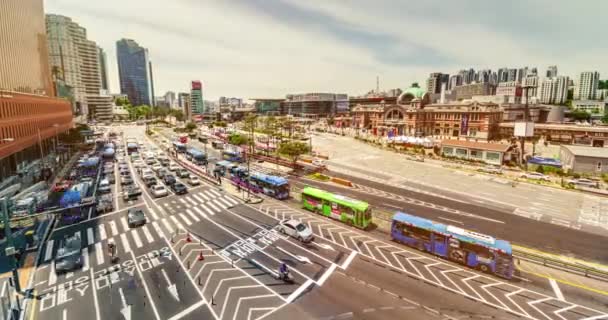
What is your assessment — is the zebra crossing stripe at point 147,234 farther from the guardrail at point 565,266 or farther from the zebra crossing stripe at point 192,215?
the guardrail at point 565,266

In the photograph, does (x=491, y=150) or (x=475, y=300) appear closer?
(x=475, y=300)

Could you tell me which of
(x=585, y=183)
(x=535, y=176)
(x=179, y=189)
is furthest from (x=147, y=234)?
(x=585, y=183)

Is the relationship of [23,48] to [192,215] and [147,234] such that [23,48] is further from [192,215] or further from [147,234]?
[147,234]

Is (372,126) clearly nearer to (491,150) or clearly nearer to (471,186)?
(491,150)

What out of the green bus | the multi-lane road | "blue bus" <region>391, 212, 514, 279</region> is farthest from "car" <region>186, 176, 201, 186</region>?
"blue bus" <region>391, 212, 514, 279</region>

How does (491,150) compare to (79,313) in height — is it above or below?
above

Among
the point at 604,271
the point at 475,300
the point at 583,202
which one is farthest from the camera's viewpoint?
the point at 583,202

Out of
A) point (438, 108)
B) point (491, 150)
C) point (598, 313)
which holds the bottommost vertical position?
point (598, 313)

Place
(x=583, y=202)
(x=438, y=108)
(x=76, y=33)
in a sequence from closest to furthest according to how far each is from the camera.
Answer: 1. (x=583, y=202)
2. (x=438, y=108)
3. (x=76, y=33)

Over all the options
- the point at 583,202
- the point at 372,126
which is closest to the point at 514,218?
the point at 583,202
